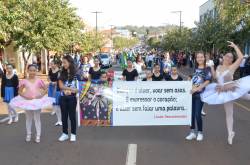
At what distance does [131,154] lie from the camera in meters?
8.40

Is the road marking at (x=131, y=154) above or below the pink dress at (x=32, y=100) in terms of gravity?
below

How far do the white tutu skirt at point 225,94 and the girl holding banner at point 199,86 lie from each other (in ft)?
0.49

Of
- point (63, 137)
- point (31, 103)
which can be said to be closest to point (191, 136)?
point (63, 137)

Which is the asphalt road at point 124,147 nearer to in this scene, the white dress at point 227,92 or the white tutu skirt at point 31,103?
the white tutu skirt at point 31,103

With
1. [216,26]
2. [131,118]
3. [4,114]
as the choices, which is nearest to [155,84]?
[131,118]

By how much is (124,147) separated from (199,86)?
6.22 feet

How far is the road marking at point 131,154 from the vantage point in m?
7.84

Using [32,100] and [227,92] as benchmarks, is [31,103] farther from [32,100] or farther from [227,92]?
[227,92]

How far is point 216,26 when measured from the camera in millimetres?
37688

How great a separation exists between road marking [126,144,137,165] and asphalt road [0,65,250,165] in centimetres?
7

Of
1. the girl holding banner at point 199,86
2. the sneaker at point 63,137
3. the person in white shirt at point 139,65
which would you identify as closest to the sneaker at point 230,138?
the girl holding banner at point 199,86

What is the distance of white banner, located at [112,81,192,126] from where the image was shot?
397 inches

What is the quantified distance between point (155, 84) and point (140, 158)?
2435 millimetres

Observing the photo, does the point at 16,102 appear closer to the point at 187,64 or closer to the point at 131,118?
the point at 131,118
